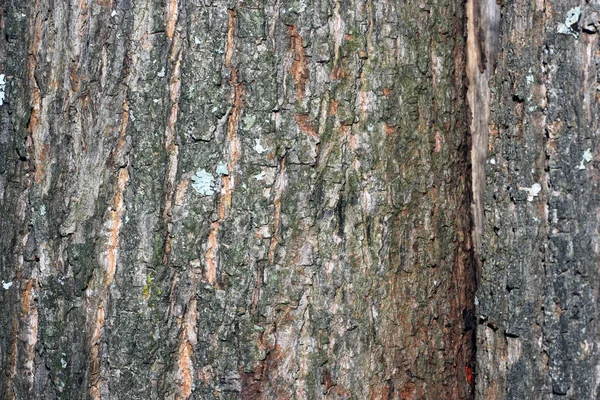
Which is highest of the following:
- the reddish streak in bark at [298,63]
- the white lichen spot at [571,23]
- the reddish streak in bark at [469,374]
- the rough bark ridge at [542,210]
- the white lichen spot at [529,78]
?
the white lichen spot at [571,23]

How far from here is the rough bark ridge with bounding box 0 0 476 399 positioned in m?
1.61

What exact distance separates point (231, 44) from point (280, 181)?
33 cm

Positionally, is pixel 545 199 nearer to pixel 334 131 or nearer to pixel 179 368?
pixel 334 131

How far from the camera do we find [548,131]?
1.65 metres

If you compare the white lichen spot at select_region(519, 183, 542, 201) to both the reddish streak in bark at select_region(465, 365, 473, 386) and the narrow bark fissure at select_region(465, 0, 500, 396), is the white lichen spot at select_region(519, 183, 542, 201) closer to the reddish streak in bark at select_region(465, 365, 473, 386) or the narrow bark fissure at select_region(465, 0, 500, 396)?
the narrow bark fissure at select_region(465, 0, 500, 396)

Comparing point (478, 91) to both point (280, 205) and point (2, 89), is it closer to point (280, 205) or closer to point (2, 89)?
point (280, 205)

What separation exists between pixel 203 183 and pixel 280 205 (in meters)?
0.18

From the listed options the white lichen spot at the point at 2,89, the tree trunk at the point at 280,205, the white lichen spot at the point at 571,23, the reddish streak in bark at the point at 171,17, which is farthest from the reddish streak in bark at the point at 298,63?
the white lichen spot at the point at 2,89

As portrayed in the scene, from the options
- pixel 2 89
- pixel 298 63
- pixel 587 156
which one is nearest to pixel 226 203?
pixel 298 63

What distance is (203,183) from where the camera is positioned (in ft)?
5.29

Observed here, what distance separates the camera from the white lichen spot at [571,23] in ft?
5.38

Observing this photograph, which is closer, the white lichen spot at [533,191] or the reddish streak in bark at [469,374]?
the white lichen spot at [533,191]

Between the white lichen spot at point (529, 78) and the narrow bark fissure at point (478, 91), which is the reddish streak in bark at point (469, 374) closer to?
the narrow bark fissure at point (478, 91)

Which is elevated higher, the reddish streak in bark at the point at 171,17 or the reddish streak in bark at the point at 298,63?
the reddish streak in bark at the point at 171,17
